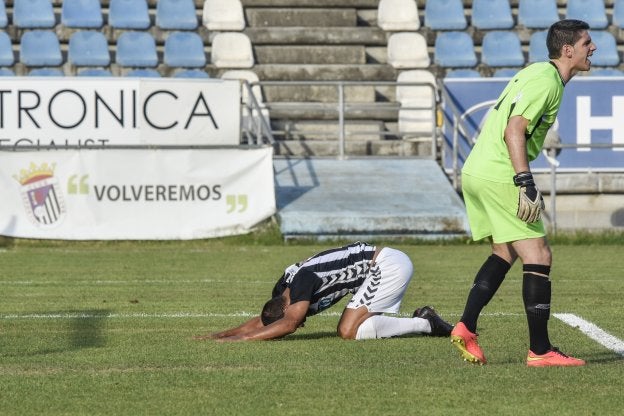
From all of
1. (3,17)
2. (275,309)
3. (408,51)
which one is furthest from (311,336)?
(3,17)

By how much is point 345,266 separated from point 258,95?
14375 millimetres

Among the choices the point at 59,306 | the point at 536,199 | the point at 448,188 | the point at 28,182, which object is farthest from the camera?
the point at 448,188

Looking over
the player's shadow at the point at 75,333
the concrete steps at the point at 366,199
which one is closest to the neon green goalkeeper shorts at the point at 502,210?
the player's shadow at the point at 75,333

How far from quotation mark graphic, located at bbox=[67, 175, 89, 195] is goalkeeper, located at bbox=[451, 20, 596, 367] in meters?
11.1

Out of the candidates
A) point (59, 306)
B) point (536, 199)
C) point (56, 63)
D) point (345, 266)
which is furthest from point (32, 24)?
point (536, 199)

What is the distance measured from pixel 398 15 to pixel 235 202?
8235 millimetres

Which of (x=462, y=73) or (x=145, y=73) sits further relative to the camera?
(x=462, y=73)

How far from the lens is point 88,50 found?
23594 millimetres

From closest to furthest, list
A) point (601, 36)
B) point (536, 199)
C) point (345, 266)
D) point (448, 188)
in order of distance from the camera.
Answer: point (536, 199), point (345, 266), point (448, 188), point (601, 36)

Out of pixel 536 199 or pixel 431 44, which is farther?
pixel 431 44

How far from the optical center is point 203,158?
59.7 ft

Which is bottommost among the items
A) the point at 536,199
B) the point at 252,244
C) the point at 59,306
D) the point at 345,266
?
the point at 252,244

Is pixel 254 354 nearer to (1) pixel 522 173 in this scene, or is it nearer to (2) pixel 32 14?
(1) pixel 522 173

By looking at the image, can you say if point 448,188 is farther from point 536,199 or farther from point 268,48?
point 536,199
